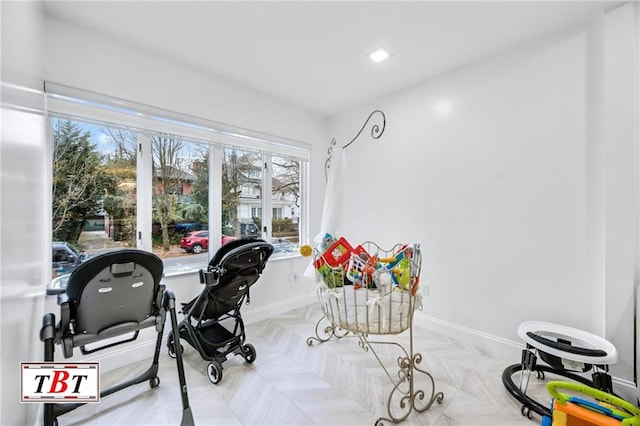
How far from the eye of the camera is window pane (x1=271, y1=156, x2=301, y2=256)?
11.6 ft

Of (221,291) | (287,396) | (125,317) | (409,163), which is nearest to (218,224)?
(221,291)

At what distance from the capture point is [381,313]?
154 centimetres

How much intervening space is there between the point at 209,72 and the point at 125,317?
7.60 feet

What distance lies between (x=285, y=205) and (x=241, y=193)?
2.24ft

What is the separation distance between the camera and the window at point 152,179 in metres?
2.06

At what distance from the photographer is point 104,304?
149 centimetres

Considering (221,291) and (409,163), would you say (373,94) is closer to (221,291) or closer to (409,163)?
(409,163)

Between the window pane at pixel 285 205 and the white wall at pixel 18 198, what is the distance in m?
2.20

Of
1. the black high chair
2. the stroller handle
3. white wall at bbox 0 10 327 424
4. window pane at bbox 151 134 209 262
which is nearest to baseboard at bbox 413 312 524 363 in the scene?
A: white wall at bbox 0 10 327 424

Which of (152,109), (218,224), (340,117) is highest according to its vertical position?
(340,117)

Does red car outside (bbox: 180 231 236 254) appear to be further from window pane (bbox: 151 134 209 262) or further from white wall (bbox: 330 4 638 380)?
white wall (bbox: 330 4 638 380)

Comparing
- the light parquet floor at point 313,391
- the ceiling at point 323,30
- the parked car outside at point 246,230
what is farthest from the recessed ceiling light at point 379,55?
the light parquet floor at point 313,391

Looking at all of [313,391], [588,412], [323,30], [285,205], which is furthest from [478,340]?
[323,30]

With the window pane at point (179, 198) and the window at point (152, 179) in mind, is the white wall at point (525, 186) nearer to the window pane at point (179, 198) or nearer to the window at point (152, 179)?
the window at point (152, 179)
